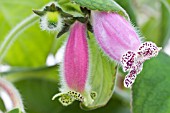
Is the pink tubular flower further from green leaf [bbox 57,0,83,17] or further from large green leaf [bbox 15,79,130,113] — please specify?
large green leaf [bbox 15,79,130,113]

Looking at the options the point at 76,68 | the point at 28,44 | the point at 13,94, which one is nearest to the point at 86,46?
the point at 76,68

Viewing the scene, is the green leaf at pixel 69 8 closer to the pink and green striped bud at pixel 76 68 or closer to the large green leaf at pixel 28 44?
the pink and green striped bud at pixel 76 68

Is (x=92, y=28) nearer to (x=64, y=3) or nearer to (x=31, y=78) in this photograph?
(x=64, y=3)

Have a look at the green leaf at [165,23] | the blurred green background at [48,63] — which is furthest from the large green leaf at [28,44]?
the green leaf at [165,23]

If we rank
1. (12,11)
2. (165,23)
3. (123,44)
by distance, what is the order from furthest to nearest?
(12,11) → (165,23) → (123,44)

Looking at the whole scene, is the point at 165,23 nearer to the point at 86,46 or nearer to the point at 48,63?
the point at 48,63

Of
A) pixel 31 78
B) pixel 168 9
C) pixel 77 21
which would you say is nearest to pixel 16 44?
pixel 31 78

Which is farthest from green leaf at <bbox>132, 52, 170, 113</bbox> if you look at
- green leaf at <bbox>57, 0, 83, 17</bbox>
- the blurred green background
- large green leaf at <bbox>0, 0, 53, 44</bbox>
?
large green leaf at <bbox>0, 0, 53, 44</bbox>
